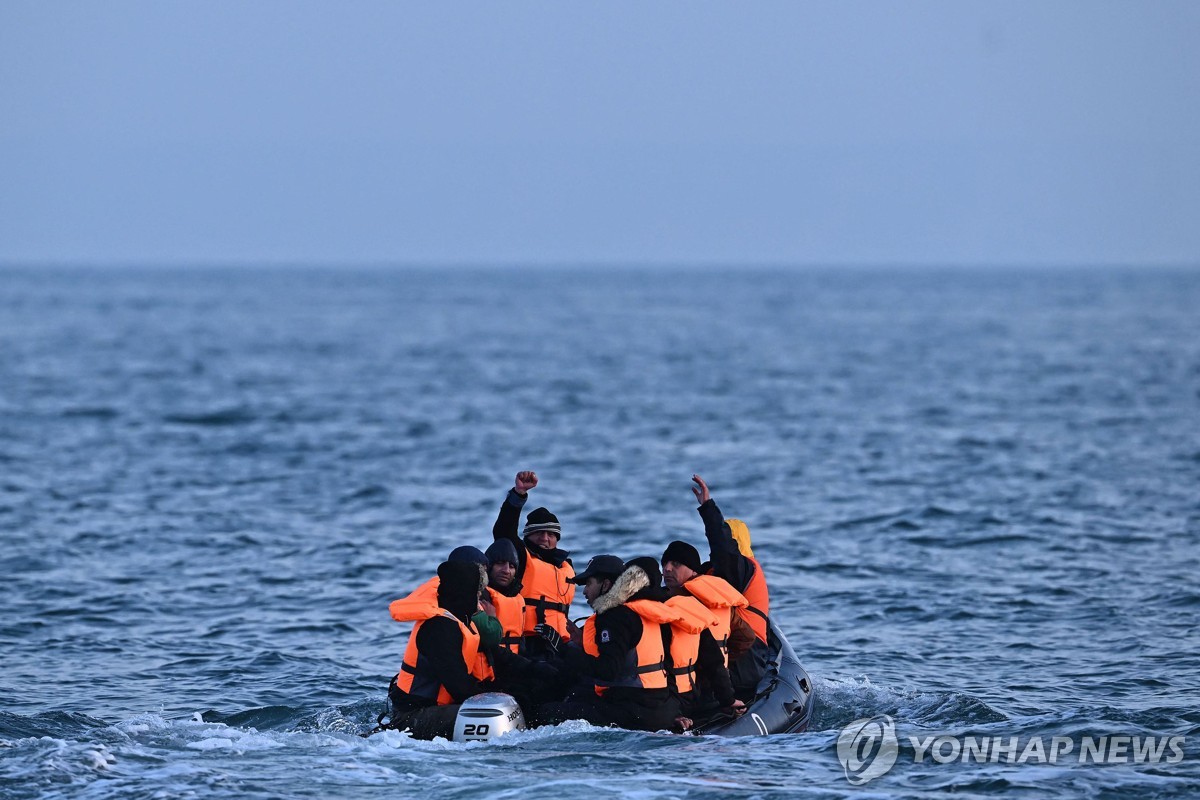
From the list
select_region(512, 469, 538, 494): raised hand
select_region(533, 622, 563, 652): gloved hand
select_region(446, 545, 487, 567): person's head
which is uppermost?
select_region(512, 469, 538, 494): raised hand

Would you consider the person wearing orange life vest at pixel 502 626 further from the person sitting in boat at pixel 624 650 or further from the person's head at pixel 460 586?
the person sitting in boat at pixel 624 650

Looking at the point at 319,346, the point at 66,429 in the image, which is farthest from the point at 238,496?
the point at 319,346

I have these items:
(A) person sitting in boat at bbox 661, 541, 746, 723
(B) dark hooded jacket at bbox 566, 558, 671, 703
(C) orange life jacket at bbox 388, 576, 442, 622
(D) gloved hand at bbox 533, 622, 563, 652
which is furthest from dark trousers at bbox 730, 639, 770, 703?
(C) orange life jacket at bbox 388, 576, 442, 622

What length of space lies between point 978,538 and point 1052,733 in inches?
388

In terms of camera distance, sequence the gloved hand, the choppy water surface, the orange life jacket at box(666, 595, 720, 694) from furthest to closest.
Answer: the gloved hand → the choppy water surface → the orange life jacket at box(666, 595, 720, 694)

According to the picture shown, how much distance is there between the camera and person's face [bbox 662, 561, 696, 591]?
1145 centimetres

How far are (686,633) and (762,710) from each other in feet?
4.76

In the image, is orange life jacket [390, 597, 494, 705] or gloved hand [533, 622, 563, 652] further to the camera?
gloved hand [533, 622, 563, 652]

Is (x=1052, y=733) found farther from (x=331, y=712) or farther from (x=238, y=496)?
(x=238, y=496)

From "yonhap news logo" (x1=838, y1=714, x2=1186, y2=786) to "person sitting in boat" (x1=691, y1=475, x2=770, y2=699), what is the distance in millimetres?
946

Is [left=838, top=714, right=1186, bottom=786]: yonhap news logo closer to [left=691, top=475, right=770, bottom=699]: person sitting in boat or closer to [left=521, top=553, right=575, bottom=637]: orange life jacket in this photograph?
[left=691, top=475, right=770, bottom=699]: person sitting in boat

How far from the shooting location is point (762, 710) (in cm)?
1209

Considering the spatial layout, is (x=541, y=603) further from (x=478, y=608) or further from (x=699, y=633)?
(x=699, y=633)

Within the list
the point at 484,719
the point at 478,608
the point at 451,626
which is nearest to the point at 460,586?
the point at 451,626
